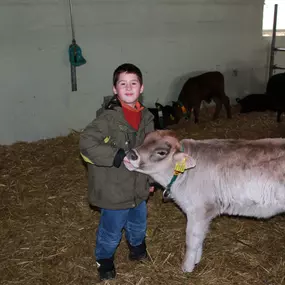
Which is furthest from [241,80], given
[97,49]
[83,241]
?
[83,241]

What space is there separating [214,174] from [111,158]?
98 centimetres

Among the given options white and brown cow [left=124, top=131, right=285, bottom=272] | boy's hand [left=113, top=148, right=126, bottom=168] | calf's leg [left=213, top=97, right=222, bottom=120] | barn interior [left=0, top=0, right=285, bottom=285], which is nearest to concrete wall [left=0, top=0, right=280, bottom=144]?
barn interior [left=0, top=0, right=285, bottom=285]

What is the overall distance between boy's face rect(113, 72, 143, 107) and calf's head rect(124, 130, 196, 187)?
0.40 meters

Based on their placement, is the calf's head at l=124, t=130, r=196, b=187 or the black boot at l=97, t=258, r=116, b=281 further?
the black boot at l=97, t=258, r=116, b=281

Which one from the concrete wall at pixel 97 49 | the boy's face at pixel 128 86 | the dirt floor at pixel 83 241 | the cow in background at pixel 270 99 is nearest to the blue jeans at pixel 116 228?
the dirt floor at pixel 83 241

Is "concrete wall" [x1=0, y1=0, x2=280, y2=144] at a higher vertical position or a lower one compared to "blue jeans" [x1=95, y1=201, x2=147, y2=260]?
higher

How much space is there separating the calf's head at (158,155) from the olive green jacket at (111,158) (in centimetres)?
9

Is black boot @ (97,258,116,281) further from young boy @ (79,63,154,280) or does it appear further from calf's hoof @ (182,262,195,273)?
calf's hoof @ (182,262,195,273)

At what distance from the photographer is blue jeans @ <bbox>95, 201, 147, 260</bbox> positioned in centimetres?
334

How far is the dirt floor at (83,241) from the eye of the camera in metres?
3.64

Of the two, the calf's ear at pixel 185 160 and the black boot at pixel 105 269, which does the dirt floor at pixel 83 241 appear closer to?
the black boot at pixel 105 269

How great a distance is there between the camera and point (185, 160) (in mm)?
3234

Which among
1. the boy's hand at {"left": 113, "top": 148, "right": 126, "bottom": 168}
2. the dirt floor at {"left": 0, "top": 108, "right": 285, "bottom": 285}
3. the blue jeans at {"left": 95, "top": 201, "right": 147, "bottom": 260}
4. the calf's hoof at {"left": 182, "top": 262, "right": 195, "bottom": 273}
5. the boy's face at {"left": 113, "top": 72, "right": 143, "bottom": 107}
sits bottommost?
the dirt floor at {"left": 0, "top": 108, "right": 285, "bottom": 285}

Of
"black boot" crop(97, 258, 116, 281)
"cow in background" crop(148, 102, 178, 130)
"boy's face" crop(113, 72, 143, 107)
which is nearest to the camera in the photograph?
"boy's face" crop(113, 72, 143, 107)
